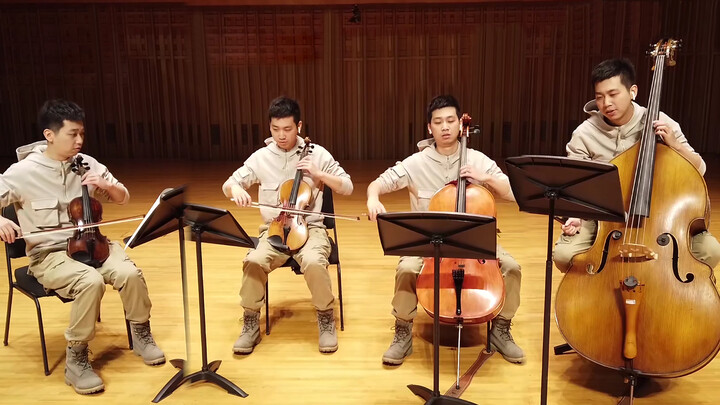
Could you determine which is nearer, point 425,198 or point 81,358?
point 81,358

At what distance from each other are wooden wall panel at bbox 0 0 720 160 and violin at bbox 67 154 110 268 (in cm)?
508

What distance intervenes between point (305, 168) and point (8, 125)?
671 cm

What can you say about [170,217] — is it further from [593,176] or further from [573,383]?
[573,383]

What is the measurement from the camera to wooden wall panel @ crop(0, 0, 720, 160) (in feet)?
24.7

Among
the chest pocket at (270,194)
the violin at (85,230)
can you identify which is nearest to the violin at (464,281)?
the chest pocket at (270,194)

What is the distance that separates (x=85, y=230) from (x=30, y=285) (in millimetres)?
373

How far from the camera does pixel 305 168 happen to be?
10.3 feet

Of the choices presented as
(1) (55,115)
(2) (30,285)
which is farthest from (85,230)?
(1) (55,115)

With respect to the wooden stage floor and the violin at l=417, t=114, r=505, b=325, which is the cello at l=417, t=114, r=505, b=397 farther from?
the wooden stage floor

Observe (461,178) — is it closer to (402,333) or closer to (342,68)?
(402,333)

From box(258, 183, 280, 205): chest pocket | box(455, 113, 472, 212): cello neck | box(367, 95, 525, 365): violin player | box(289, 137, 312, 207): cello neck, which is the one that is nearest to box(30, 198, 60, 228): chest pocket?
box(258, 183, 280, 205): chest pocket

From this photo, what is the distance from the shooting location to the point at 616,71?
2.75 meters

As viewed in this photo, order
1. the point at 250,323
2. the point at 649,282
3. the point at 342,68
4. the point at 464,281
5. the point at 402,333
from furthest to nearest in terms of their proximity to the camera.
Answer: the point at 342,68 → the point at 250,323 → the point at 402,333 → the point at 464,281 → the point at 649,282

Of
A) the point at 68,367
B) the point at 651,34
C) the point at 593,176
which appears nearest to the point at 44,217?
the point at 68,367
